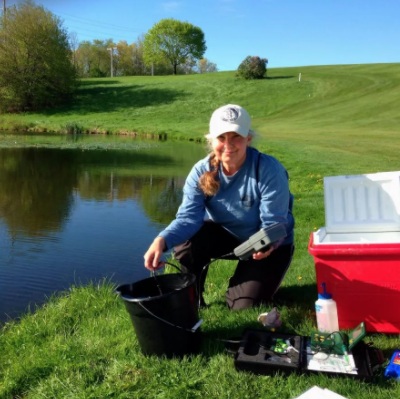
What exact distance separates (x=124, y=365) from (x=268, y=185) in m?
1.48

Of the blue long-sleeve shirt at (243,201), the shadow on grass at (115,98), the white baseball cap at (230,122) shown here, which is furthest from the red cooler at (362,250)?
the shadow on grass at (115,98)

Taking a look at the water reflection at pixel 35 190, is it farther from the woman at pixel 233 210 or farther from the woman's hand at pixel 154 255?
the woman's hand at pixel 154 255

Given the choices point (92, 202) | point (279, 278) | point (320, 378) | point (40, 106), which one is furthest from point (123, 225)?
point (40, 106)

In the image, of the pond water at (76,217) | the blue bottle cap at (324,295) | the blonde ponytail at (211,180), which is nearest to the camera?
the blue bottle cap at (324,295)

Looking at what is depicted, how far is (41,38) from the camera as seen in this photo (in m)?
43.6

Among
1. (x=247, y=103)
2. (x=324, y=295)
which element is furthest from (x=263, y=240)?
(x=247, y=103)

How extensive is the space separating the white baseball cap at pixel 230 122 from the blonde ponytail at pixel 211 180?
245 mm

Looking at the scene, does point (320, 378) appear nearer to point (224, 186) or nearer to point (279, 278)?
point (279, 278)

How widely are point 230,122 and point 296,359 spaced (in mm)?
1491

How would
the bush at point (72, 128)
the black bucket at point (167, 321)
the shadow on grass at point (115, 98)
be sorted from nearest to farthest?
the black bucket at point (167, 321), the bush at point (72, 128), the shadow on grass at point (115, 98)

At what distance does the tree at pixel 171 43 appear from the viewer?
81.9m

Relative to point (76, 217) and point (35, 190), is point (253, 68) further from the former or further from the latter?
point (76, 217)

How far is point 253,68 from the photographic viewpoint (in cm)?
5125

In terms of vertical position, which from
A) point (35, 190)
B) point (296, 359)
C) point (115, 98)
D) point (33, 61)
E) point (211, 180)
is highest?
point (33, 61)
